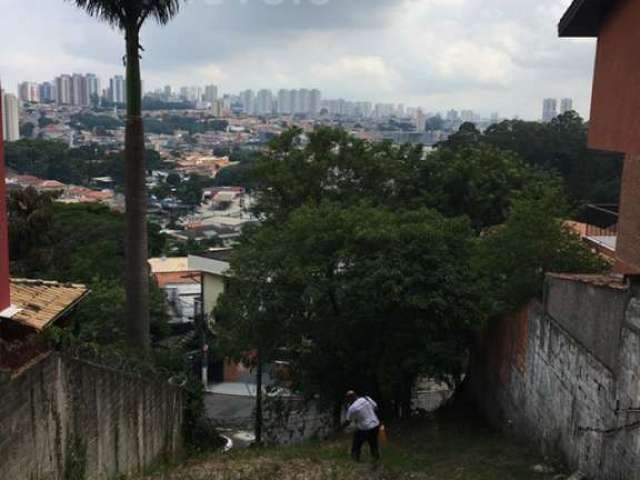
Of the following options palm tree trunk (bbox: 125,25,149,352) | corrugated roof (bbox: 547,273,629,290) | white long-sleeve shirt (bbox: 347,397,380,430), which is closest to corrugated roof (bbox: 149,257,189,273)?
palm tree trunk (bbox: 125,25,149,352)

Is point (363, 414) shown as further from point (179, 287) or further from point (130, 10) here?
point (179, 287)

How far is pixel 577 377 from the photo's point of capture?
10477mm

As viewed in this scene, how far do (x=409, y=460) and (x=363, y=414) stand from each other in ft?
6.68

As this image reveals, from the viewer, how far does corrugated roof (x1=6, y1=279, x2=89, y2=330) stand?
392 inches

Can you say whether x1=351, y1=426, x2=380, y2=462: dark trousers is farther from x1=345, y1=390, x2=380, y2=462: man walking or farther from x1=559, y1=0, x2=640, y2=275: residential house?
x1=559, y1=0, x2=640, y2=275: residential house

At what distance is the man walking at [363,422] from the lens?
11.0m

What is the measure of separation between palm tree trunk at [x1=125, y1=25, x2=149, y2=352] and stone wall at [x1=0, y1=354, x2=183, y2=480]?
7.35 ft

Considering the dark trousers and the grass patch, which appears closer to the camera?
the grass patch

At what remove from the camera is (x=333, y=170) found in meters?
27.3

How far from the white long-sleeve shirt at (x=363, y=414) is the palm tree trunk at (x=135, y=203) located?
17.4 feet

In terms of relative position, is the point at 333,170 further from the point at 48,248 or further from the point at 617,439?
the point at 617,439

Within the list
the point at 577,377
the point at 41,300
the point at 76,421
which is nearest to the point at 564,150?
the point at 577,377

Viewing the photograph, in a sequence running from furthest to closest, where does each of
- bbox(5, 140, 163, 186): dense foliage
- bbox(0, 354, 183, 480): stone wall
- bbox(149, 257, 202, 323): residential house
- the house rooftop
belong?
bbox(5, 140, 163, 186): dense foliage < bbox(149, 257, 202, 323): residential house < the house rooftop < bbox(0, 354, 183, 480): stone wall

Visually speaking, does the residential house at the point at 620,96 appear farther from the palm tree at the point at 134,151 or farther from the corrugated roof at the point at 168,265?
the corrugated roof at the point at 168,265
